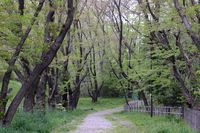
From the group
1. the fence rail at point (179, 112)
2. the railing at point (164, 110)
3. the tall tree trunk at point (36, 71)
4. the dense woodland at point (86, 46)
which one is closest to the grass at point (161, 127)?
the fence rail at point (179, 112)

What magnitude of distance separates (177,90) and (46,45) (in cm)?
1379

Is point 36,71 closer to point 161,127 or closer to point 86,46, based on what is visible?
point 161,127

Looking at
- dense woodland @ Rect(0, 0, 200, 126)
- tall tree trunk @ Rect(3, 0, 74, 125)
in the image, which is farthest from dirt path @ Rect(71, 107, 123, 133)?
tall tree trunk @ Rect(3, 0, 74, 125)

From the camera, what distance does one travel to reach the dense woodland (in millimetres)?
11920

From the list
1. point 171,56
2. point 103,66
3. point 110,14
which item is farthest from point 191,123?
point 103,66

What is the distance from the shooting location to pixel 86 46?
34250 millimetres

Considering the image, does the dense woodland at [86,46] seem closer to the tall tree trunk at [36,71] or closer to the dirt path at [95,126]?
the tall tree trunk at [36,71]

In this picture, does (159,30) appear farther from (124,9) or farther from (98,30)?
(98,30)

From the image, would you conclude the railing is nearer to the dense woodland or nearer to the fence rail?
the fence rail

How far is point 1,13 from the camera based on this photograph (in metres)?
11.6

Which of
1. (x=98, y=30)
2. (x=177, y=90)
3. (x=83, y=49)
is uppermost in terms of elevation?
(x=98, y=30)

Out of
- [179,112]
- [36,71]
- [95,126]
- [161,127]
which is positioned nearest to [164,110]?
[179,112]

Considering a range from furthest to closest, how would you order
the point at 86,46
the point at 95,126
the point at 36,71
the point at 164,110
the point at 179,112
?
1. the point at 86,46
2. the point at 164,110
3. the point at 179,112
4. the point at 95,126
5. the point at 36,71

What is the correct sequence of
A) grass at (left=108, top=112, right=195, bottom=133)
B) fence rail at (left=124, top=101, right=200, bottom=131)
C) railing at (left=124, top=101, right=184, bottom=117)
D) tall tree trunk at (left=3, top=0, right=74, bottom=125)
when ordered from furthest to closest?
railing at (left=124, top=101, right=184, bottom=117) < fence rail at (left=124, top=101, right=200, bottom=131) < grass at (left=108, top=112, right=195, bottom=133) < tall tree trunk at (left=3, top=0, right=74, bottom=125)
